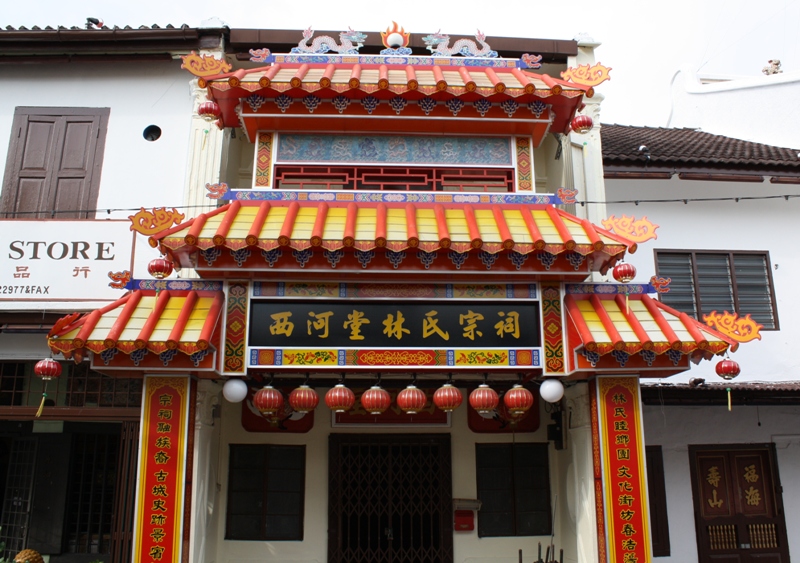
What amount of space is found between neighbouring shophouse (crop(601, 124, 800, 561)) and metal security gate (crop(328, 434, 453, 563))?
3059 mm

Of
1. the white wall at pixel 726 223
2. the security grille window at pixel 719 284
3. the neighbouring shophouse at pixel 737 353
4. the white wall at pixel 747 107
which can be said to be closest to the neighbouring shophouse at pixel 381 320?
the neighbouring shophouse at pixel 737 353

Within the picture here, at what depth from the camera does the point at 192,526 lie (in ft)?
22.4

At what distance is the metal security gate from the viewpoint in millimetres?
9141

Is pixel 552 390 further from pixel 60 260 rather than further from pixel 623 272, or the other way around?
pixel 60 260

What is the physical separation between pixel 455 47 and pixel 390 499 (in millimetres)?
6413

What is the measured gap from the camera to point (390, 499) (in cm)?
927

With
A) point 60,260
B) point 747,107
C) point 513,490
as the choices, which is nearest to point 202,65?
point 60,260

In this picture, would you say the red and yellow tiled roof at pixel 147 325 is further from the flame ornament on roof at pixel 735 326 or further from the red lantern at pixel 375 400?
the flame ornament on roof at pixel 735 326

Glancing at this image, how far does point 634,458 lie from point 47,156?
8.60 m

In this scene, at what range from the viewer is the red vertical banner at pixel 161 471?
6.59 meters

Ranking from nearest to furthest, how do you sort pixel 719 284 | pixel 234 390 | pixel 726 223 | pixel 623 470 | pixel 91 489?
pixel 623 470, pixel 234 390, pixel 719 284, pixel 726 223, pixel 91 489

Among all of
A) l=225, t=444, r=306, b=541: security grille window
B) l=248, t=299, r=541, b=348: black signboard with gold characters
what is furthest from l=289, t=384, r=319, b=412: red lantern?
l=225, t=444, r=306, b=541: security grille window

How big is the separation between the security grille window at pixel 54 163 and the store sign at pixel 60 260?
0.32m

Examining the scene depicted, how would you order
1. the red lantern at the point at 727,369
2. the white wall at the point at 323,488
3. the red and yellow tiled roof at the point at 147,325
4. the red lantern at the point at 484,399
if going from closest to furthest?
the red and yellow tiled roof at the point at 147,325, the red lantern at the point at 484,399, the red lantern at the point at 727,369, the white wall at the point at 323,488
